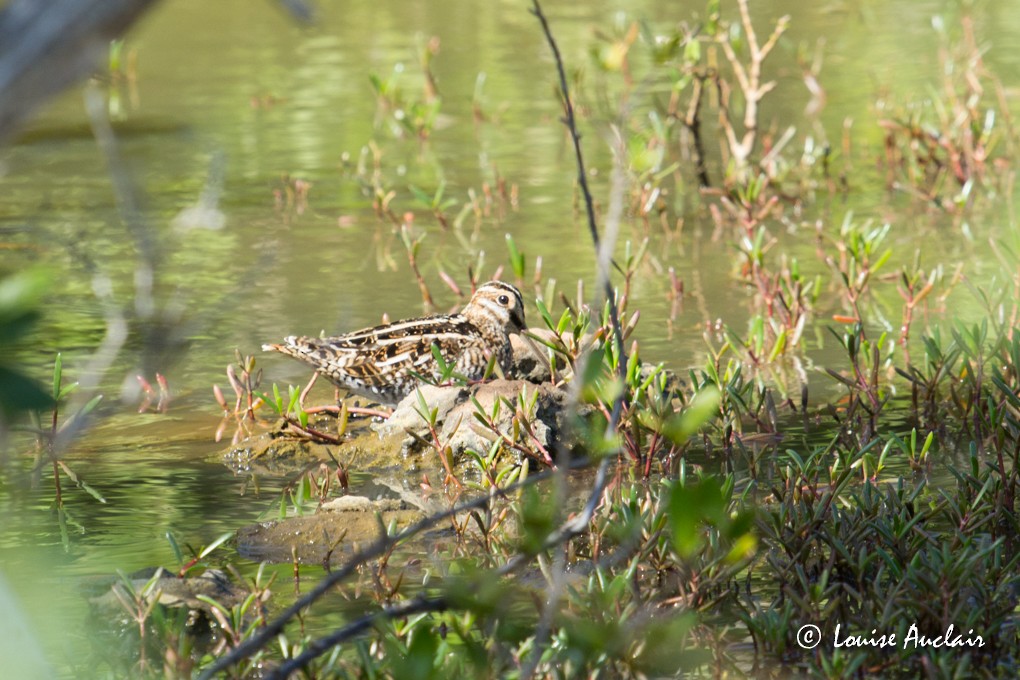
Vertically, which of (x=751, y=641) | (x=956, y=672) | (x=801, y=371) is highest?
(x=956, y=672)

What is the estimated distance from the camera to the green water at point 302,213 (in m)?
5.79

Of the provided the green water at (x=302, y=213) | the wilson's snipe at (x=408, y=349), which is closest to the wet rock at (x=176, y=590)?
the green water at (x=302, y=213)

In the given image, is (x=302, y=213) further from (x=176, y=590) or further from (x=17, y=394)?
(x=17, y=394)

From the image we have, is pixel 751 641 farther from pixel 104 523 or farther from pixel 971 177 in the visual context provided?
pixel 971 177

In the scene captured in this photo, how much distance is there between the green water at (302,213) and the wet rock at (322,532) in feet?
0.77

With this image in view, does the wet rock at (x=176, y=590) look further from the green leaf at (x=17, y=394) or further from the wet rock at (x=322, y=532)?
the green leaf at (x=17, y=394)

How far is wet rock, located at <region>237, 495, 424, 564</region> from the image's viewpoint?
525cm

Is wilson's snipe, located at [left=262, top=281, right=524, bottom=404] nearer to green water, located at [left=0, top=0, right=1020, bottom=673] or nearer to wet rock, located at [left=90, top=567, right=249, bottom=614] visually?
green water, located at [left=0, top=0, right=1020, bottom=673]

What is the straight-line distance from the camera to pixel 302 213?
11.2m

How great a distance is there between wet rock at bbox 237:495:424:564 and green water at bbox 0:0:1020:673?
0.24 meters

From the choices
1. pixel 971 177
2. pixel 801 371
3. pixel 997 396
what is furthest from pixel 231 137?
pixel 997 396

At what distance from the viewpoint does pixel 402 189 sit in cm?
1180

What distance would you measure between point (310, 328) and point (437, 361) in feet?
6.59

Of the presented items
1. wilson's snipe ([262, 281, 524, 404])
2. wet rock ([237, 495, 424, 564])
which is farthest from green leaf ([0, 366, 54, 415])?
wilson's snipe ([262, 281, 524, 404])
